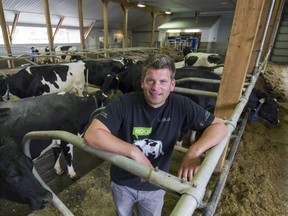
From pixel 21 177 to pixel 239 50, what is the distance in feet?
7.33

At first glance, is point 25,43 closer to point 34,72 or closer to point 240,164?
point 34,72

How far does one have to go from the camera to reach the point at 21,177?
166cm

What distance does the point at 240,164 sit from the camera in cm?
266

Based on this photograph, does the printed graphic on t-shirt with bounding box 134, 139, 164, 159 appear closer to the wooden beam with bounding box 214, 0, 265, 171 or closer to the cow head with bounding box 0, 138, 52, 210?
the cow head with bounding box 0, 138, 52, 210

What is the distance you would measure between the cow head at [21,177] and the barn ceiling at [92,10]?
13.1m

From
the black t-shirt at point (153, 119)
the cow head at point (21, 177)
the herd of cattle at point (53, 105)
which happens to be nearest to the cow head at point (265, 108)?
the herd of cattle at point (53, 105)

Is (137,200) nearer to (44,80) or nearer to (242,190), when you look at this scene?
(242,190)

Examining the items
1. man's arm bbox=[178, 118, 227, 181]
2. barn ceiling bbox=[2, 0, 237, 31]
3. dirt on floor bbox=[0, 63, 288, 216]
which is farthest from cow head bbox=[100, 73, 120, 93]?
barn ceiling bbox=[2, 0, 237, 31]

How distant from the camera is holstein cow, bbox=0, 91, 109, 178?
8.26 feet

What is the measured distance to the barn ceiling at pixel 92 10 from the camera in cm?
1340

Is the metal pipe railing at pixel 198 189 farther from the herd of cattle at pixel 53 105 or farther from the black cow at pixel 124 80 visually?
the black cow at pixel 124 80

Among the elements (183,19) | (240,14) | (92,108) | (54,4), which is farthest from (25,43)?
(240,14)

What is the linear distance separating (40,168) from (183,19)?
69.9 feet

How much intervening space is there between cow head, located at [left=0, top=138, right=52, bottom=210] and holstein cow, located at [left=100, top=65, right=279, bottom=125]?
2.84 metres
